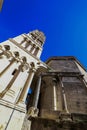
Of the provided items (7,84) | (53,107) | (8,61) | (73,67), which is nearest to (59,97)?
(53,107)

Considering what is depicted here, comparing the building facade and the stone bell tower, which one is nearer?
the building facade

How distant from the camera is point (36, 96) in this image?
10289 millimetres

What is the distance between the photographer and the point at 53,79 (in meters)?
14.1

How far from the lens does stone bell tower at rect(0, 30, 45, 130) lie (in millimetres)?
7236

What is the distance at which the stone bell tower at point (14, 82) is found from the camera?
23.7 feet

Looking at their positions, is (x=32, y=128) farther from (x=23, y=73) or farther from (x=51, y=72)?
(x=51, y=72)

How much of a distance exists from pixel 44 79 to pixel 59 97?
3.40 meters

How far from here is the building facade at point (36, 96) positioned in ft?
20.7

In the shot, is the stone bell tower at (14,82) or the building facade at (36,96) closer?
the building facade at (36,96)

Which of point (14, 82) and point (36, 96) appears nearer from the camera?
point (14, 82)

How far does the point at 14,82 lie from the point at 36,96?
6.85 ft

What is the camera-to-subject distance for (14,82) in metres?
9.93

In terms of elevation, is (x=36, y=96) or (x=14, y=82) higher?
(x=14, y=82)

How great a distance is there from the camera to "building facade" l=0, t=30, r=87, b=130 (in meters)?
6.31
